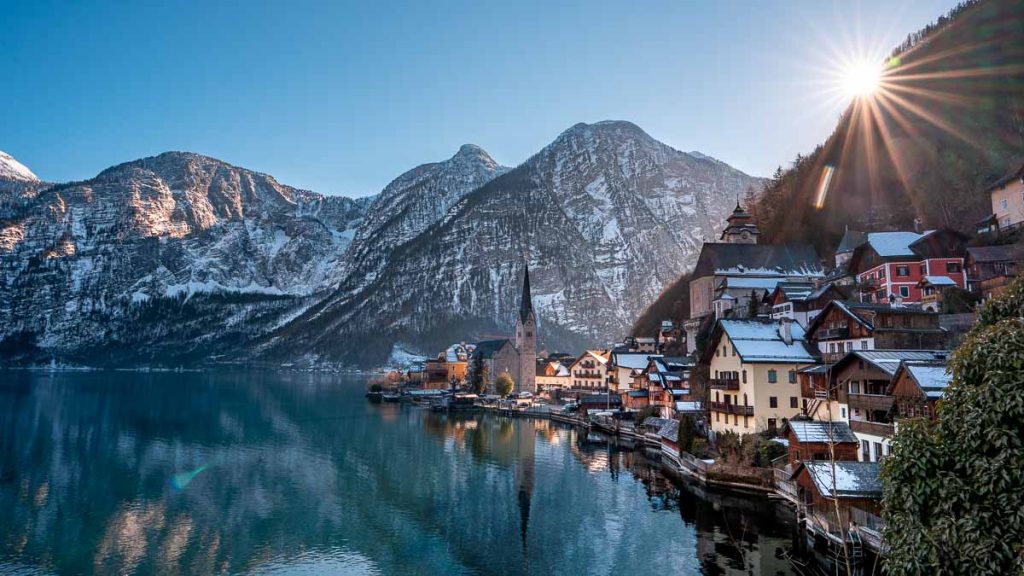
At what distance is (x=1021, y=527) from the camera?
391 inches

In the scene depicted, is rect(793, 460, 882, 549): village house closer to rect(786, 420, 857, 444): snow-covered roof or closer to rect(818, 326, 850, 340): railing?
rect(786, 420, 857, 444): snow-covered roof

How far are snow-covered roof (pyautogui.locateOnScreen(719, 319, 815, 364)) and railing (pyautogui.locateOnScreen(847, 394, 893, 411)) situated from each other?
8323mm

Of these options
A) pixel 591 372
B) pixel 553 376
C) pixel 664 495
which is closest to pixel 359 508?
pixel 664 495

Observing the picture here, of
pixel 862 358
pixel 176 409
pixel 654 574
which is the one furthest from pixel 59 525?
pixel 176 409

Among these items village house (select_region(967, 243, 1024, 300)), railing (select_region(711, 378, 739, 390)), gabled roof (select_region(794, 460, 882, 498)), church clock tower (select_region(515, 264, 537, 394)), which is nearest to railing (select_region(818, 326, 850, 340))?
railing (select_region(711, 378, 739, 390))

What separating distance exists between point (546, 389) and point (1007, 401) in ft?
376

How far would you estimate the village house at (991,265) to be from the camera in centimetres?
4653

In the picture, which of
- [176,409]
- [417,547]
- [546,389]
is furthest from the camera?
[546,389]

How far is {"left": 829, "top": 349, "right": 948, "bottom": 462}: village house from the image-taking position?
32.8 metres

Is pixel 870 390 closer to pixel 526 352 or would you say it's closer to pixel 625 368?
pixel 625 368

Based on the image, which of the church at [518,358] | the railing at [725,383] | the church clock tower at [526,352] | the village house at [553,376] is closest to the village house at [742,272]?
the railing at [725,383]

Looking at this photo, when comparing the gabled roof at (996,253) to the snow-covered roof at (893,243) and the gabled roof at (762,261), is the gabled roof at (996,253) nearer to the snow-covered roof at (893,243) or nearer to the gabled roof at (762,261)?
the snow-covered roof at (893,243)

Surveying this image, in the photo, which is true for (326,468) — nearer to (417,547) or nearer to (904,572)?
(417,547)

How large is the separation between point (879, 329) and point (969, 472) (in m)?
33.7
